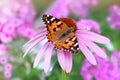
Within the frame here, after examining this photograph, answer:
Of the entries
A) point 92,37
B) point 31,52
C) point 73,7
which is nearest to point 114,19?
point 73,7

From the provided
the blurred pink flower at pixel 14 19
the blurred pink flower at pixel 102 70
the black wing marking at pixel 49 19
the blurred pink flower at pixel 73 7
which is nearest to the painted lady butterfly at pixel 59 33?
the black wing marking at pixel 49 19

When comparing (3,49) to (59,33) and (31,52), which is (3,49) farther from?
(59,33)

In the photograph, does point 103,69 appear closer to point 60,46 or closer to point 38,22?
point 60,46

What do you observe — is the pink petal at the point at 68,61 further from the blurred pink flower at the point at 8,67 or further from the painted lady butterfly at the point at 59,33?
the blurred pink flower at the point at 8,67

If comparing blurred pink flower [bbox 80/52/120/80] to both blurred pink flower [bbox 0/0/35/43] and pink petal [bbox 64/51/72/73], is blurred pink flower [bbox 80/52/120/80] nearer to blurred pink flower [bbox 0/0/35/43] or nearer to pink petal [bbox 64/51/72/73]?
blurred pink flower [bbox 0/0/35/43]

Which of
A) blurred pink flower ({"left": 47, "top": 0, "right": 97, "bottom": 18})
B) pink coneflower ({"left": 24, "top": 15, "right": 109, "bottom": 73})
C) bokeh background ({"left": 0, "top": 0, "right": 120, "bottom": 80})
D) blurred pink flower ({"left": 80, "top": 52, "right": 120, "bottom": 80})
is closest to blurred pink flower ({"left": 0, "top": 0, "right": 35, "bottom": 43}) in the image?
bokeh background ({"left": 0, "top": 0, "right": 120, "bottom": 80})
